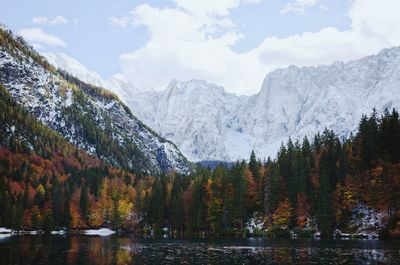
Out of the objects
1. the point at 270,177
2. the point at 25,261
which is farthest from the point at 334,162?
the point at 25,261

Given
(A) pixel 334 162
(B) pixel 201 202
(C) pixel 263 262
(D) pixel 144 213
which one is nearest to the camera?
(C) pixel 263 262

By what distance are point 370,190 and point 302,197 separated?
99.3ft

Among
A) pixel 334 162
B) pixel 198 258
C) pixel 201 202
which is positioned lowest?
pixel 198 258

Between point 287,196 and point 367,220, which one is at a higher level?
point 287,196

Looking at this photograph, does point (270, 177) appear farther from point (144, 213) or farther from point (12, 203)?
point (12, 203)

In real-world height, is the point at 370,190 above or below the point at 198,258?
above

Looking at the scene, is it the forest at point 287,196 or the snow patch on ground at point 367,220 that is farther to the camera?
the forest at point 287,196

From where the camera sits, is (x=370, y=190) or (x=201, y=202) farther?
(x=201, y=202)

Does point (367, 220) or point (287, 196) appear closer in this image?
point (367, 220)

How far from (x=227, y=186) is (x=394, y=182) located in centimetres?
6172

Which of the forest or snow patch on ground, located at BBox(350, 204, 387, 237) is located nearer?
snow patch on ground, located at BBox(350, 204, 387, 237)

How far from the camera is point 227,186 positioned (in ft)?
532

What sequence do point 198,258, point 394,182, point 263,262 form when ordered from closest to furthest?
point 263,262
point 198,258
point 394,182

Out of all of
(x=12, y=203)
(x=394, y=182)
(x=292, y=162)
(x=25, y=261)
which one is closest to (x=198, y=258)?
(x=25, y=261)
